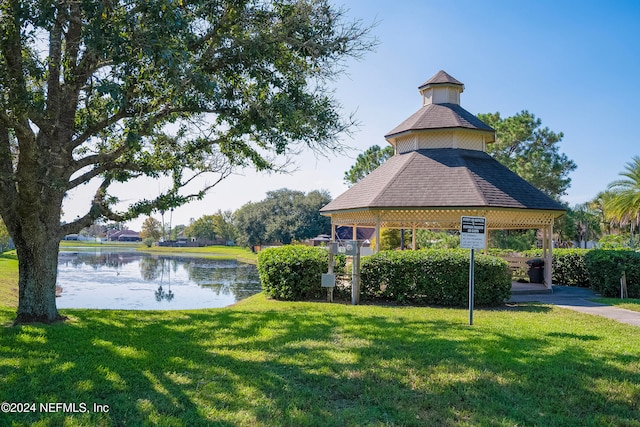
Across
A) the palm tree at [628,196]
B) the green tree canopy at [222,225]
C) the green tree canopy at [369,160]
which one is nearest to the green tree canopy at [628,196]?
the palm tree at [628,196]

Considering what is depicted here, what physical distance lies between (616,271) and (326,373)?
1166 centimetres

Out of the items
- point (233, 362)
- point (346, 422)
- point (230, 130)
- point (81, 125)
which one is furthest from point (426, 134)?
point (346, 422)

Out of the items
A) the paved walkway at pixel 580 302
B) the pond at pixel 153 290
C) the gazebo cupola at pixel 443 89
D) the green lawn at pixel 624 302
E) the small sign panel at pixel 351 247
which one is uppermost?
the gazebo cupola at pixel 443 89

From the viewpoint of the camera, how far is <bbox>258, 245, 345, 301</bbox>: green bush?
12.2 metres

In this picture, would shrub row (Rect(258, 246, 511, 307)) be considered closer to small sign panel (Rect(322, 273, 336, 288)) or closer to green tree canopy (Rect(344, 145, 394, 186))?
small sign panel (Rect(322, 273, 336, 288))

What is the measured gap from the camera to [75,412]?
4047 mm

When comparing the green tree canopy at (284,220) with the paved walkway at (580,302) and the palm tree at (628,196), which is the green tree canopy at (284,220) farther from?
the paved walkway at (580,302)

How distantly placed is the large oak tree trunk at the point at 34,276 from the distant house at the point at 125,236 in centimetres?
12957

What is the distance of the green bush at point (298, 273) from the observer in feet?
40.1

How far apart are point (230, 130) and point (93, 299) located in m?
12.6

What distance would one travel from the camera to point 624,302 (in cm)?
1174

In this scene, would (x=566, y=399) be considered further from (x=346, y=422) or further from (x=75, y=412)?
(x=75, y=412)

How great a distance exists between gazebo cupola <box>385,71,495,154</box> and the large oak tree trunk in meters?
12.6

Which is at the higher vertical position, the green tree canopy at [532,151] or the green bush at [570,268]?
the green tree canopy at [532,151]
